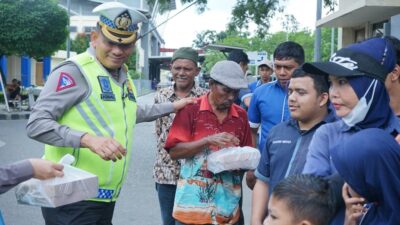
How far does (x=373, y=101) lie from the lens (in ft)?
7.93

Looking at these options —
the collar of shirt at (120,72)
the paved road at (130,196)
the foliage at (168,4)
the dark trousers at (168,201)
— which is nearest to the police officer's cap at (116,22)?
the collar of shirt at (120,72)

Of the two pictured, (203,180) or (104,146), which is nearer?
(104,146)

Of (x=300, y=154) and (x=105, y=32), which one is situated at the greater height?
(x=105, y=32)

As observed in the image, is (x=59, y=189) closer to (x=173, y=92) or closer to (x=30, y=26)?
(x=173, y=92)

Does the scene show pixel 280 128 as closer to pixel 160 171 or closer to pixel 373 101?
pixel 373 101

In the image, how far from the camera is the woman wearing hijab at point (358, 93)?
2430 mm

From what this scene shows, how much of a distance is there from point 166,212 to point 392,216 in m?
2.83

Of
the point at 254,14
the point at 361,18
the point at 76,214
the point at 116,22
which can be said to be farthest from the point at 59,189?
the point at 361,18

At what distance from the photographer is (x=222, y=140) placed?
11.9 ft

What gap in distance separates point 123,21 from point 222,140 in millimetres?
945

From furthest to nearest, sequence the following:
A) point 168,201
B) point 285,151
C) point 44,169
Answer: point 168,201, point 285,151, point 44,169

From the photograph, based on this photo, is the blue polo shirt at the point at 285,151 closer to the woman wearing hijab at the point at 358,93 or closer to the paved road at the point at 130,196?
the woman wearing hijab at the point at 358,93

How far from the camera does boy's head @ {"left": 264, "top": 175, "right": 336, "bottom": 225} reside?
7.22 feet

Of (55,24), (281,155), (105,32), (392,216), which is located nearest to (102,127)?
(105,32)
